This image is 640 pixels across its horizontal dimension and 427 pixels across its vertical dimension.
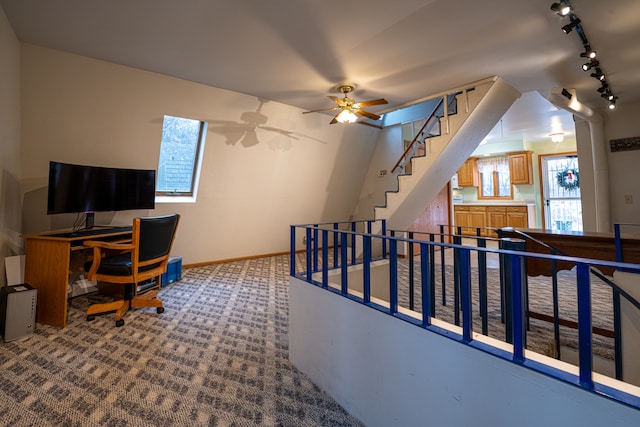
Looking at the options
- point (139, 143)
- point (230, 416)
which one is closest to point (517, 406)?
point (230, 416)

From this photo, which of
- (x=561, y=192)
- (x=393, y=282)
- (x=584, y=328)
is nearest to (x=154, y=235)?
(x=393, y=282)

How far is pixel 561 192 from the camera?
7062mm

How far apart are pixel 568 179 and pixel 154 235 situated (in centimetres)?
918

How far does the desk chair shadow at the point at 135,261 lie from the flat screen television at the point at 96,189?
0.77 metres

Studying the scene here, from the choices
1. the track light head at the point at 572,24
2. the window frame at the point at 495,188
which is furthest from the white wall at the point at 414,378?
the window frame at the point at 495,188

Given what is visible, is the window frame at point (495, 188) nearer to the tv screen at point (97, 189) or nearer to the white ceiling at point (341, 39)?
the white ceiling at point (341, 39)

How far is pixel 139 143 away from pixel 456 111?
4561 mm

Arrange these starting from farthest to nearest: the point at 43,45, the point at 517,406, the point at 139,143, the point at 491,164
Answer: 1. the point at 491,164
2. the point at 139,143
3. the point at 43,45
4. the point at 517,406

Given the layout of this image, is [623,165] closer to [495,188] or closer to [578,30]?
[495,188]

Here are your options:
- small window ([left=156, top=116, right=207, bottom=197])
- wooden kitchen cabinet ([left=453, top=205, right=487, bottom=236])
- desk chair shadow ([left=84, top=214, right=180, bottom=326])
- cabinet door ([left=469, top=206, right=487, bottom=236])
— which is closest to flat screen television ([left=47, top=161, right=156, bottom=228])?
small window ([left=156, top=116, right=207, bottom=197])

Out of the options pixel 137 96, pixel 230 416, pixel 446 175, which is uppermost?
pixel 137 96

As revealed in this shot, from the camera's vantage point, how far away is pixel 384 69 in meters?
3.33

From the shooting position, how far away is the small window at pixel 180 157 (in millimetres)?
4270

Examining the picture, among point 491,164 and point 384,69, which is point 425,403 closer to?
point 384,69
